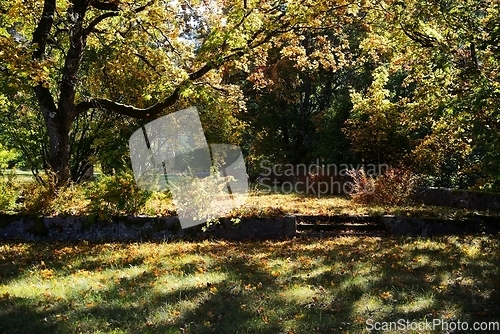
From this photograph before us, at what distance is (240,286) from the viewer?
5273 millimetres

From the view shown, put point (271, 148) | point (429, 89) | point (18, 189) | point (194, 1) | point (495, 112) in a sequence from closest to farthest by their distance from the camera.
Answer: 1. point (495, 112)
2. point (18, 189)
3. point (429, 89)
4. point (194, 1)
5. point (271, 148)

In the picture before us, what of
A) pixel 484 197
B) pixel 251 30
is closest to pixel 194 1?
pixel 251 30

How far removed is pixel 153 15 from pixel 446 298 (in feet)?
32.6

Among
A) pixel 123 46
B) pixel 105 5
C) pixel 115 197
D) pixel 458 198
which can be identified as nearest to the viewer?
pixel 115 197

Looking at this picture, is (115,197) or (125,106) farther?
(125,106)

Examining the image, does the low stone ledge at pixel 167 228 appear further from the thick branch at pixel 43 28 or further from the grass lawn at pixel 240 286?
the thick branch at pixel 43 28

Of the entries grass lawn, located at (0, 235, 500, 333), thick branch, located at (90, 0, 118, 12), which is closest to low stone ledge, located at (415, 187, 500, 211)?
grass lawn, located at (0, 235, 500, 333)

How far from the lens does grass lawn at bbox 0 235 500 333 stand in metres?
4.12

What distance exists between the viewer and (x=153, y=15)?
11469 millimetres

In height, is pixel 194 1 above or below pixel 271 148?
above

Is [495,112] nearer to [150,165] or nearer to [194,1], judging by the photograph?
[194,1]

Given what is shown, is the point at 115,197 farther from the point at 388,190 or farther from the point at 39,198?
the point at 388,190

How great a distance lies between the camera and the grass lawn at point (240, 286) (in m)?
4.12

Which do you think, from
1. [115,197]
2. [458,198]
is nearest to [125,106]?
[115,197]
